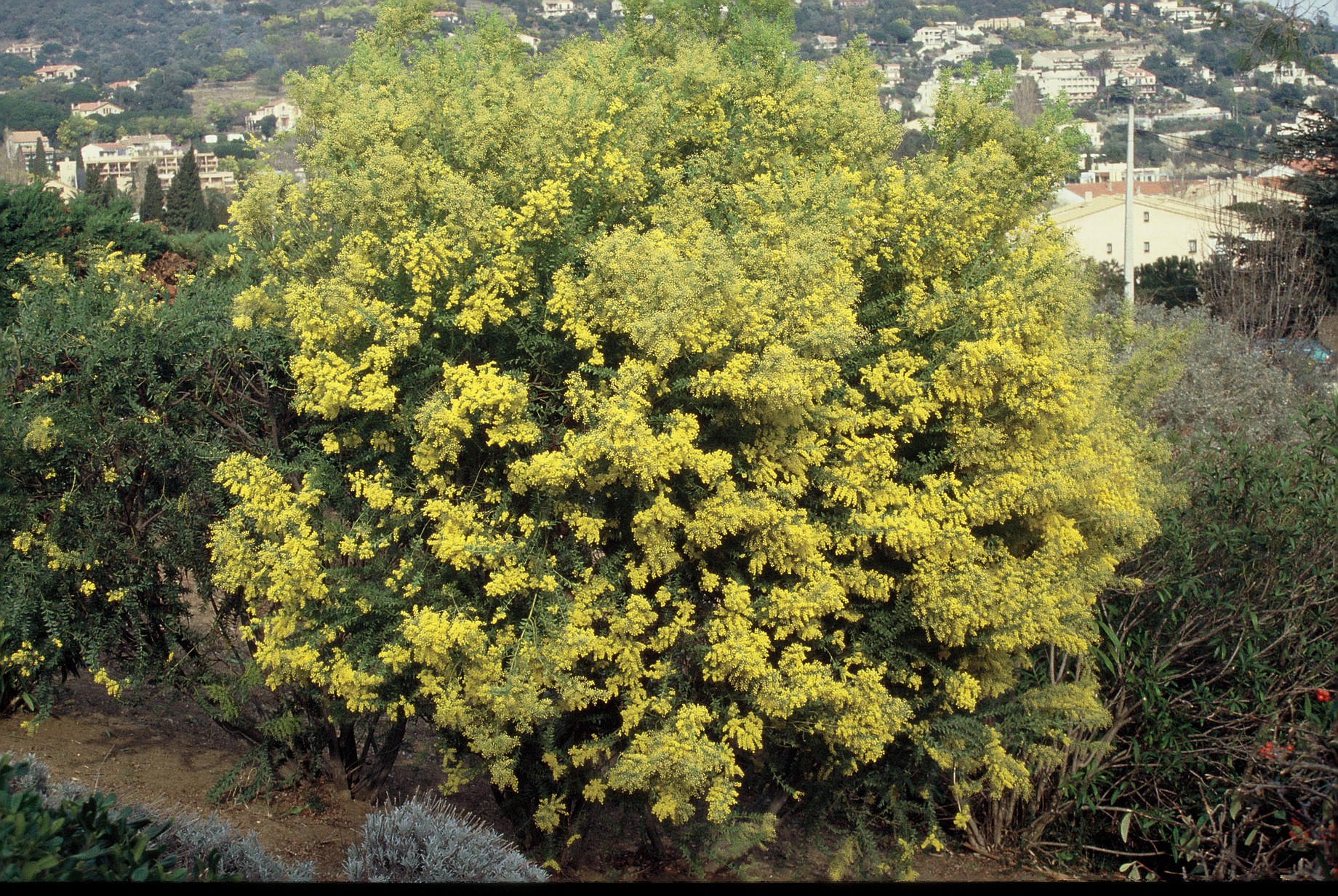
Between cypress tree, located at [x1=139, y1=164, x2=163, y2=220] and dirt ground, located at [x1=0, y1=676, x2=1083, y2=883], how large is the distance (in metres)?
31.6

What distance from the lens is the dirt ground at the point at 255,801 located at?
25.3ft

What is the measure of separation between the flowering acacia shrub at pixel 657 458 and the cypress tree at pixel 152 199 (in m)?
32.8

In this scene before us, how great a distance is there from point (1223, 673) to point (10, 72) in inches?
5720

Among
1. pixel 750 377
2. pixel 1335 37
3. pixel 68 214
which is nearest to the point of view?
pixel 750 377

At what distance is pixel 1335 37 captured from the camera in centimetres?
1122

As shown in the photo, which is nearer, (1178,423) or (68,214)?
(1178,423)

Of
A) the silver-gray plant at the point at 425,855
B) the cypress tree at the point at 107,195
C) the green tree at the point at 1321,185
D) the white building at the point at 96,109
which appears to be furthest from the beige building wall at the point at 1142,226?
the white building at the point at 96,109

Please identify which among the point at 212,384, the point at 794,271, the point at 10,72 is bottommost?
the point at 10,72

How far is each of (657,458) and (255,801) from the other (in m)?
4.18

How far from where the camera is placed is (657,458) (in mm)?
6113

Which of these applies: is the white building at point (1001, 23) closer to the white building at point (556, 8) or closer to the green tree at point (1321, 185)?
the white building at point (556, 8)

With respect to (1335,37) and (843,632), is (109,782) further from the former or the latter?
(1335,37)

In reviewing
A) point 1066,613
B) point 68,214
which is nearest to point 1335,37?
point 1066,613

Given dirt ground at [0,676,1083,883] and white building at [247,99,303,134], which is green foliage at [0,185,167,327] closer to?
dirt ground at [0,676,1083,883]
